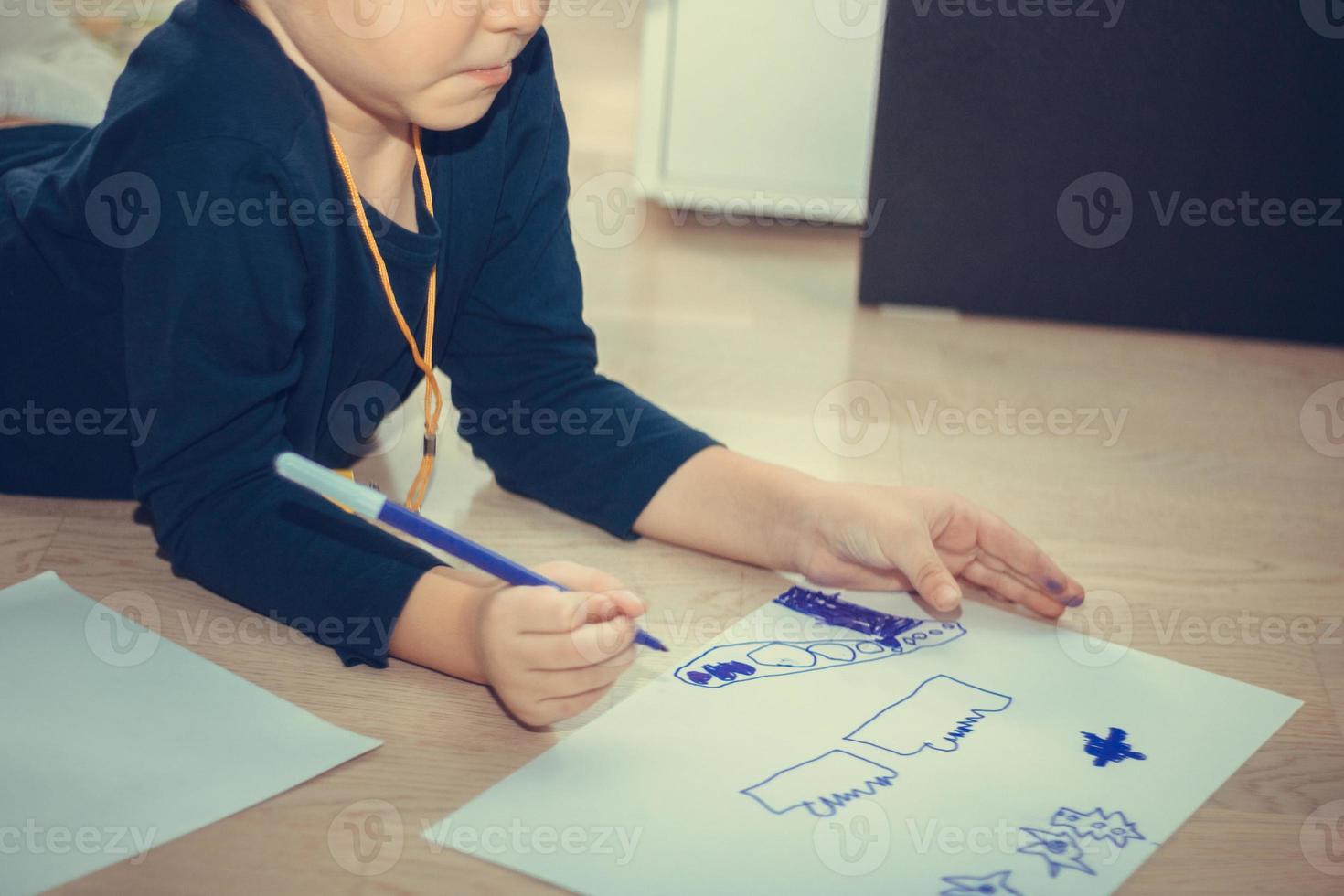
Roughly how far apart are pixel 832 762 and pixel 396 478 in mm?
339

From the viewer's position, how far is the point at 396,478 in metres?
0.78

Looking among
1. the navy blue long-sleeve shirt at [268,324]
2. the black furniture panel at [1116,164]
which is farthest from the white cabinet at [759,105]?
the navy blue long-sleeve shirt at [268,324]

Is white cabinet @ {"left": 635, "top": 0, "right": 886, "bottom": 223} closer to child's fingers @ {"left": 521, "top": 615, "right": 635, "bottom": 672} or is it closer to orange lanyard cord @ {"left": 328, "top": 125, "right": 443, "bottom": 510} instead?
orange lanyard cord @ {"left": 328, "top": 125, "right": 443, "bottom": 510}

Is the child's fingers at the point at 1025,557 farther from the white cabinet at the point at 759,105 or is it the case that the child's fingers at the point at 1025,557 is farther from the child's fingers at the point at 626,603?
the white cabinet at the point at 759,105

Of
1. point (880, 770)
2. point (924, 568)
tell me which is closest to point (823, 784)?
point (880, 770)

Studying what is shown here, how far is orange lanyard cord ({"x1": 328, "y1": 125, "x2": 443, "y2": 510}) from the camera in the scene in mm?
615

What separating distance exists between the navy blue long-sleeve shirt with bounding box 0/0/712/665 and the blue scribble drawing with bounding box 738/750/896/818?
17 centimetres

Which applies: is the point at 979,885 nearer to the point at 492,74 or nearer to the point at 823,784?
the point at 823,784

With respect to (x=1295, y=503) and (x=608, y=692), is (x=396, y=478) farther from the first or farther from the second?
(x=1295, y=503)

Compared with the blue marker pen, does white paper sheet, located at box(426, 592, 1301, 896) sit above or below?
below

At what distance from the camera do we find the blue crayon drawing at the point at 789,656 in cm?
59

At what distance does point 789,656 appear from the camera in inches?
24.0

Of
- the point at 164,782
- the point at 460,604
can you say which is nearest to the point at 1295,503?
the point at 460,604

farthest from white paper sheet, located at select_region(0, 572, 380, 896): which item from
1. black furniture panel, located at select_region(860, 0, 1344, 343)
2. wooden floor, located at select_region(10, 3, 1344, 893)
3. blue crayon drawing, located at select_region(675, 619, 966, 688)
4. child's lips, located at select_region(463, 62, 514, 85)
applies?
black furniture panel, located at select_region(860, 0, 1344, 343)
